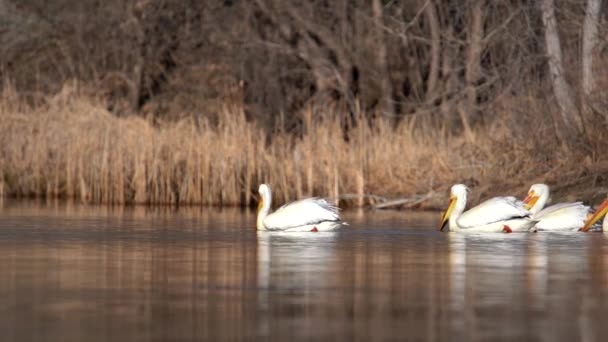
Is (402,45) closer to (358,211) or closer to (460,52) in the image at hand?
(460,52)

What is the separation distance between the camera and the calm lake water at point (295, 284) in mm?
7496

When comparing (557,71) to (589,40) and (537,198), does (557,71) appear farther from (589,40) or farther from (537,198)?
(537,198)

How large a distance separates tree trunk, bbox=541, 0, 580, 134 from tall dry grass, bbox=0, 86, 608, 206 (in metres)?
0.35

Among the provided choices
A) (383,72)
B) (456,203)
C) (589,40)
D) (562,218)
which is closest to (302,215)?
(456,203)

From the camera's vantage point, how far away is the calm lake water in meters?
7.50

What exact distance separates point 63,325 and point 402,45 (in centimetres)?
2561

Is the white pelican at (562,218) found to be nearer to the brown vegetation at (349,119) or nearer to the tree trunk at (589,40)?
the brown vegetation at (349,119)

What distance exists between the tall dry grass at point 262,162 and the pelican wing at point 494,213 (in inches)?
204

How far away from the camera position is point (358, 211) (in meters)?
20.1

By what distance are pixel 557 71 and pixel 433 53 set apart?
10588 mm

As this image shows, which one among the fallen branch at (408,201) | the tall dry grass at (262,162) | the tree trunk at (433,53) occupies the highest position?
the tree trunk at (433,53)

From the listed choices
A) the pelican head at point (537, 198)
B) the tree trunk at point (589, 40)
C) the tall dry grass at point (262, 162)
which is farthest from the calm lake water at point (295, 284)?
the tall dry grass at point (262, 162)

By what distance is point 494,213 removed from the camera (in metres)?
14.9

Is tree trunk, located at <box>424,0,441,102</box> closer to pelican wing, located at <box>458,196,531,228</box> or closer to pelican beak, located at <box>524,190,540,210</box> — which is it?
pelican beak, located at <box>524,190,540,210</box>
